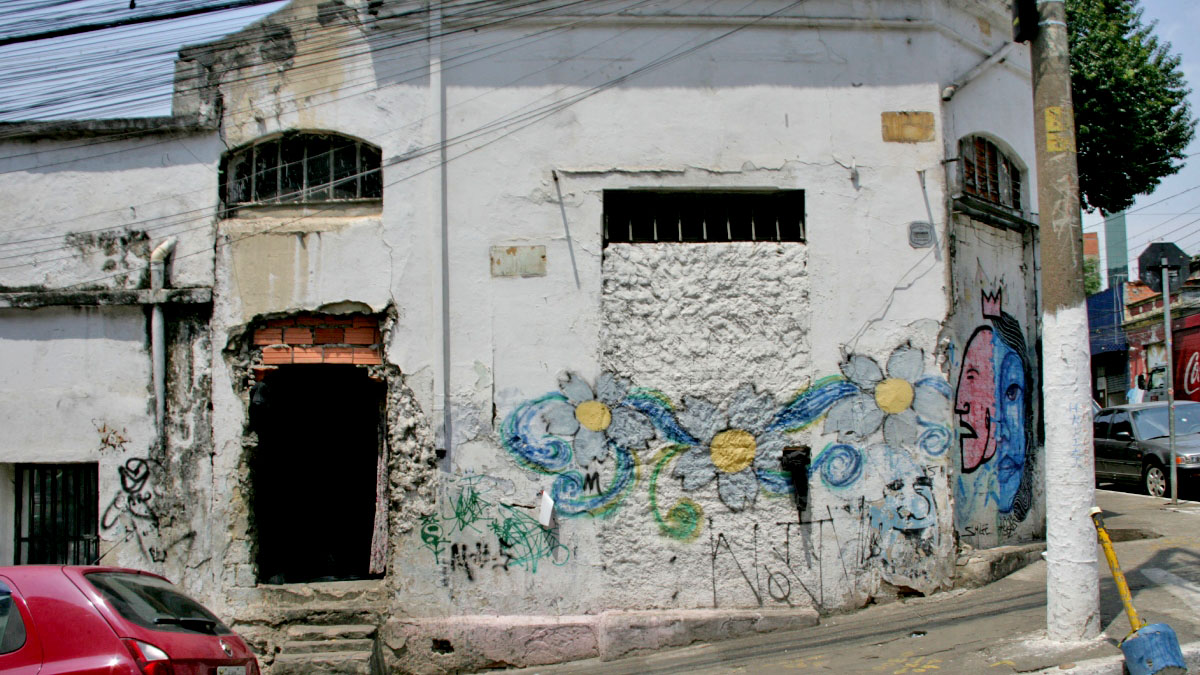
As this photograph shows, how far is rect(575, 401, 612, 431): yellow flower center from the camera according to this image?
7.52m

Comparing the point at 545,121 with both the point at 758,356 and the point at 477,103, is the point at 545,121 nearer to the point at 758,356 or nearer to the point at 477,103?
the point at 477,103

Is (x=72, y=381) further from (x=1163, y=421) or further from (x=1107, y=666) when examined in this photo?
(x=1163, y=421)

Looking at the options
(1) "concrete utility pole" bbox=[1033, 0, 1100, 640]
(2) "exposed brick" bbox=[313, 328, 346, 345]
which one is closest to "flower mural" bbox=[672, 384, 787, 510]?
(1) "concrete utility pole" bbox=[1033, 0, 1100, 640]

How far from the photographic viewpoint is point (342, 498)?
973 centimetres

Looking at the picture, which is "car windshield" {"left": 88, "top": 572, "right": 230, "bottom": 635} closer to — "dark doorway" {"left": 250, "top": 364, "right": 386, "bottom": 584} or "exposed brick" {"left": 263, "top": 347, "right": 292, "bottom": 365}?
"exposed brick" {"left": 263, "top": 347, "right": 292, "bottom": 365}

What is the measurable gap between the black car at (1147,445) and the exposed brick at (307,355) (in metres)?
11.4

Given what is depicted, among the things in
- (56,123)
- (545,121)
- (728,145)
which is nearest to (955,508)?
(728,145)

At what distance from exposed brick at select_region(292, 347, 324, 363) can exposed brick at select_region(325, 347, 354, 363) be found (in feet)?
0.20

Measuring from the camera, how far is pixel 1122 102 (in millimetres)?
15188

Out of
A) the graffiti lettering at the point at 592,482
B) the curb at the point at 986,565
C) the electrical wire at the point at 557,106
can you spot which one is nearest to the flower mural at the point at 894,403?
the curb at the point at 986,565

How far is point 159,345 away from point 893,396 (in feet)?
21.1

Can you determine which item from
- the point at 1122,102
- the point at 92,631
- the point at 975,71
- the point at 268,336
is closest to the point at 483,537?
the point at 268,336

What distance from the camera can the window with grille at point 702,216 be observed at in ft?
25.7

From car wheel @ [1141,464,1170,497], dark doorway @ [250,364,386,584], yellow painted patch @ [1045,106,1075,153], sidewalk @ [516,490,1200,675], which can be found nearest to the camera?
sidewalk @ [516,490,1200,675]
